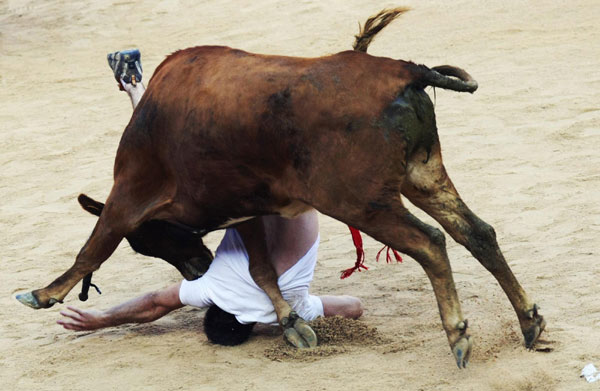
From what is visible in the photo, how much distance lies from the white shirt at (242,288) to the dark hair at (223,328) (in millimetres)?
36

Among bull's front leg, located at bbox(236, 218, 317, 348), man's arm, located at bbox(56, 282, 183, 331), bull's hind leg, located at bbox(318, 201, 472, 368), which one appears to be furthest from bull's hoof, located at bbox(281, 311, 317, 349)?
bull's hind leg, located at bbox(318, 201, 472, 368)

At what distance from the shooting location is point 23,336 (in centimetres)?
564

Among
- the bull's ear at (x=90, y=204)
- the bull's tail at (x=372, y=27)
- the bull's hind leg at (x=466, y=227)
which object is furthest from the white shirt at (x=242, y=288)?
the bull's tail at (x=372, y=27)

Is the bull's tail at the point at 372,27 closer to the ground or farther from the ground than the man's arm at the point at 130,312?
farther from the ground

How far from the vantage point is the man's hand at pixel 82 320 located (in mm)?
5516

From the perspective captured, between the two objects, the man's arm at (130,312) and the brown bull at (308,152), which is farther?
the man's arm at (130,312)

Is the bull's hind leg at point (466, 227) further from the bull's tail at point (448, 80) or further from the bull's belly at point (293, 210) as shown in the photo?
the bull's belly at point (293, 210)

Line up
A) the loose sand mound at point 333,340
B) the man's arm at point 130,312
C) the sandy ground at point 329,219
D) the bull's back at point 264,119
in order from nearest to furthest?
the bull's back at point 264,119 → the sandy ground at point 329,219 → the loose sand mound at point 333,340 → the man's arm at point 130,312

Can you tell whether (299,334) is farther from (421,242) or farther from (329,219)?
(329,219)

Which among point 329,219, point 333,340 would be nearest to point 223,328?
point 333,340

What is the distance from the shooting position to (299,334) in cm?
503

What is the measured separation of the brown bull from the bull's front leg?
0.03 meters

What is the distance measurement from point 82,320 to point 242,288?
960 millimetres

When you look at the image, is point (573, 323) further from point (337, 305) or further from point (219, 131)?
point (219, 131)
